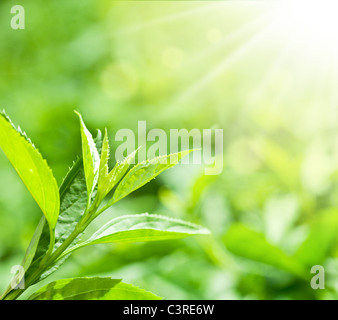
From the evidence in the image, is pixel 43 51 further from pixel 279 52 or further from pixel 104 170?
pixel 104 170

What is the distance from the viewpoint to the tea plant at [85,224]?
355 mm

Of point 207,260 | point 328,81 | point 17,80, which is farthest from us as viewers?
point 17,80

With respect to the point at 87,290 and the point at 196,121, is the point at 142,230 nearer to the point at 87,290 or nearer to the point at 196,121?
the point at 87,290

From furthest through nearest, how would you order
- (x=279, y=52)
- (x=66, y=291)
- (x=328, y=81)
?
(x=279, y=52) < (x=328, y=81) < (x=66, y=291)

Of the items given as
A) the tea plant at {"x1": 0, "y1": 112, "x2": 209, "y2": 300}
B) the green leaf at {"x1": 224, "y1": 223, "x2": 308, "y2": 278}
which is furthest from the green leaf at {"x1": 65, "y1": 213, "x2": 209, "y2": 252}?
the green leaf at {"x1": 224, "y1": 223, "x2": 308, "y2": 278}

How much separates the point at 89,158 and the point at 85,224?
0.18ft

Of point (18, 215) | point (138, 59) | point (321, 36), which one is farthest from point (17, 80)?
point (321, 36)

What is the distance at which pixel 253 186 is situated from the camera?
1317 mm

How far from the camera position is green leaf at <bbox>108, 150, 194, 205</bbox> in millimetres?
367

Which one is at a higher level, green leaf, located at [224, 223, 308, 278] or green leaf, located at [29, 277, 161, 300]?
green leaf, located at [224, 223, 308, 278]

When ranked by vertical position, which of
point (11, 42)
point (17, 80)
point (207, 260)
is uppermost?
point (11, 42)

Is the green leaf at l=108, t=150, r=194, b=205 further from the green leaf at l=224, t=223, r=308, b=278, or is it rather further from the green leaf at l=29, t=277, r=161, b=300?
the green leaf at l=224, t=223, r=308, b=278
